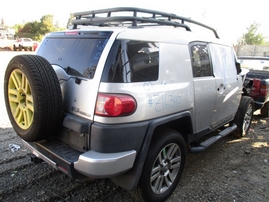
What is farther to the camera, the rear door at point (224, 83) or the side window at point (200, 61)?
the rear door at point (224, 83)

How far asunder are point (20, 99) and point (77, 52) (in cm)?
80

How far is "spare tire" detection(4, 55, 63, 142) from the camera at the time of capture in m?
2.11

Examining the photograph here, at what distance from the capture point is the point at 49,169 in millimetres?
3189

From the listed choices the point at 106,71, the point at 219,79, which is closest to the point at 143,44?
the point at 106,71

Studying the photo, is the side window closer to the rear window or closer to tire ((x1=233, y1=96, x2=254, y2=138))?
the rear window

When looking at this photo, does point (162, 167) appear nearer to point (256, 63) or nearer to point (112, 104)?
point (112, 104)

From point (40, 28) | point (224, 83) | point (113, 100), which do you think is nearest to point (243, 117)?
point (224, 83)

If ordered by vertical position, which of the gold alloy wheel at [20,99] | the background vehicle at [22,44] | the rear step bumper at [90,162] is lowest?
the rear step bumper at [90,162]

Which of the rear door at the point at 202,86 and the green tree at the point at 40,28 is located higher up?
the green tree at the point at 40,28

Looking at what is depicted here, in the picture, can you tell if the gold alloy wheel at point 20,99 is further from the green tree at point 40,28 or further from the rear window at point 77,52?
the green tree at point 40,28

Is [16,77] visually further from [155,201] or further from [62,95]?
[155,201]

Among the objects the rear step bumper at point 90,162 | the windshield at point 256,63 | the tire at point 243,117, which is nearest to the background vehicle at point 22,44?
the windshield at point 256,63

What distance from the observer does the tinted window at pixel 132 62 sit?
83.6 inches

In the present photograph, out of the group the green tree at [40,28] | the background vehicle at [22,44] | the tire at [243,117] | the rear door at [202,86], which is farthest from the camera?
the green tree at [40,28]
